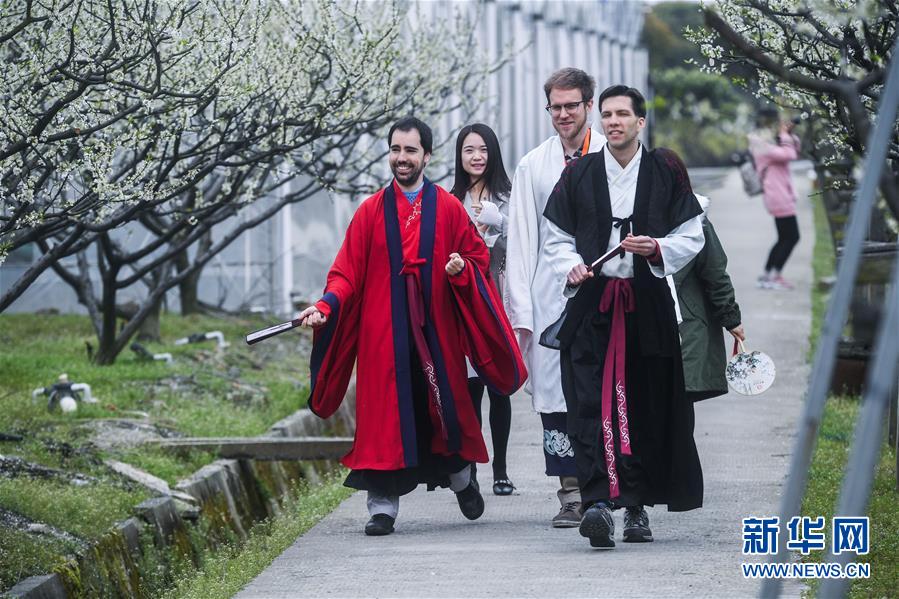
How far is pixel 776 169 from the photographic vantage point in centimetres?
1659

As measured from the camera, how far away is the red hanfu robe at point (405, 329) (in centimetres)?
714

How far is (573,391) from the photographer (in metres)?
6.66

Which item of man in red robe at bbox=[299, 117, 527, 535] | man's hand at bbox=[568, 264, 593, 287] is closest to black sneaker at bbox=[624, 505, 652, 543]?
man in red robe at bbox=[299, 117, 527, 535]

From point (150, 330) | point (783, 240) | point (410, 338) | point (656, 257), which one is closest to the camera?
point (656, 257)

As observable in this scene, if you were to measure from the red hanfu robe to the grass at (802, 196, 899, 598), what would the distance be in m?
1.64

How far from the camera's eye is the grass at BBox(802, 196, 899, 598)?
560cm

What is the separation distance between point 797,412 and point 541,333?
14.5 feet

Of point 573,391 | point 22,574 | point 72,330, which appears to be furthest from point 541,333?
point 72,330

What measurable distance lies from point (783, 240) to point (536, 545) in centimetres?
1080

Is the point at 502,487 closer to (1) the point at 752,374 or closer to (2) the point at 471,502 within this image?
(2) the point at 471,502

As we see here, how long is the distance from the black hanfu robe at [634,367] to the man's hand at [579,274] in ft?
0.73

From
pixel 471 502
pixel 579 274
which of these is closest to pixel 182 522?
pixel 471 502

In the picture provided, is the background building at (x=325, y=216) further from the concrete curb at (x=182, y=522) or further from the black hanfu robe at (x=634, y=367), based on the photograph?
the black hanfu robe at (x=634, y=367)

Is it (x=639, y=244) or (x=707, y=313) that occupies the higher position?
(x=639, y=244)
